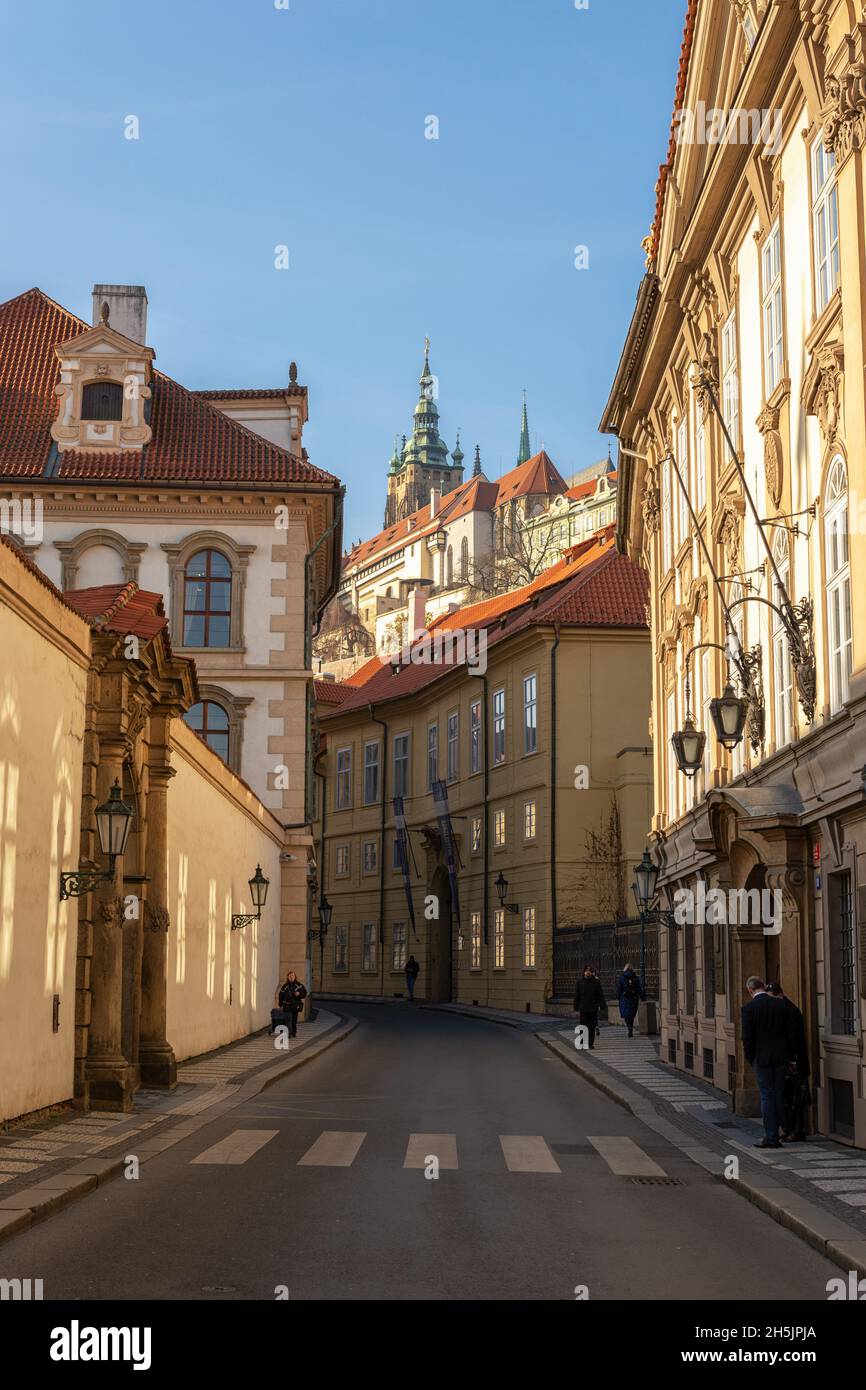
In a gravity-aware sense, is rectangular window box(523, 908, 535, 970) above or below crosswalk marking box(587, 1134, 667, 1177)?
above

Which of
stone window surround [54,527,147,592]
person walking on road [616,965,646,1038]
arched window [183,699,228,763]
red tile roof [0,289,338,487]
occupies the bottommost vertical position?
person walking on road [616,965,646,1038]

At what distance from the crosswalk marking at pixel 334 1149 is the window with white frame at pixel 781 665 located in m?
6.39

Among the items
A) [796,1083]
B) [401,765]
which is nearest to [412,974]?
[401,765]

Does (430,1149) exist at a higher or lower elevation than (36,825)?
lower

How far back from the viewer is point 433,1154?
1480cm

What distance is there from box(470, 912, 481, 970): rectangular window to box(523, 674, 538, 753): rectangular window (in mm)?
6701

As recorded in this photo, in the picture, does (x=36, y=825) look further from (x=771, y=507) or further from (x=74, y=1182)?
(x=771, y=507)

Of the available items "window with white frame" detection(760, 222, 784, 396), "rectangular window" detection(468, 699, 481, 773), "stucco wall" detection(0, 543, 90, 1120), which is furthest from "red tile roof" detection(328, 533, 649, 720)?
"stucco wall" detection(0, 543, 90, 1120)

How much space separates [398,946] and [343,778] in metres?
8.24

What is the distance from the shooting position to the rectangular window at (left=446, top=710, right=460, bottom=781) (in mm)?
54250

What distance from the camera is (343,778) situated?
63562 millimetres

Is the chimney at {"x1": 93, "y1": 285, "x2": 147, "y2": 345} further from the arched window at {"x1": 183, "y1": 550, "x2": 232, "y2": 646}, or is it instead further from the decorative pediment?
the arched window at {"x1": 183, "y1": 550, "x2": 232, "y2": 646}

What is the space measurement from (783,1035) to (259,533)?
25.0m
